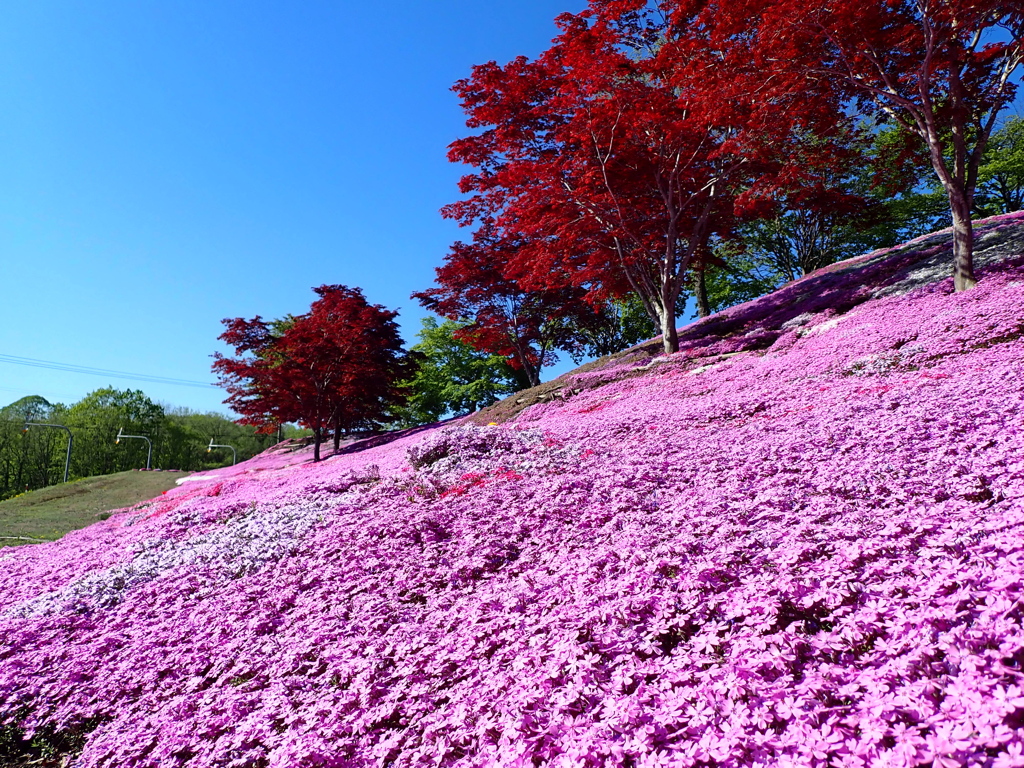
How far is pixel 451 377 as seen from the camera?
152ft

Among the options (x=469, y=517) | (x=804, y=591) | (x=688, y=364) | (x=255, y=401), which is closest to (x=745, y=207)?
(x=688, y=364)

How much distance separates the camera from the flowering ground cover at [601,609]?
7.17 feet

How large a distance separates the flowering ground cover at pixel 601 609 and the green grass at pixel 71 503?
5.98m

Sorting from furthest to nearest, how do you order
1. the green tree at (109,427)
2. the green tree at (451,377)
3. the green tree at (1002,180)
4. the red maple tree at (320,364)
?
the green tree at (109,427)
the green tree at (451,377)
the green tree at (1002,180)
the red maple tree at (320,364)

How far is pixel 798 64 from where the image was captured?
12.1 metres

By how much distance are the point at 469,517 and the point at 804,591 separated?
340 cm

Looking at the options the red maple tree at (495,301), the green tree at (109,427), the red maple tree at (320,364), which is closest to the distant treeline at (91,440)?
the green tree at (109,427)

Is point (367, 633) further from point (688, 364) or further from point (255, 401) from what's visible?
point (255, 401)

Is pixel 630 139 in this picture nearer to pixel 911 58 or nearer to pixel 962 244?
pixel 911 58

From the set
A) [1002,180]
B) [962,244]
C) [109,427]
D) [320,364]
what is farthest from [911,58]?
[109,427]

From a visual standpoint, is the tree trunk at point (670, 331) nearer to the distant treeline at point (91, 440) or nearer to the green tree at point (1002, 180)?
the green tree at point (1002, 180)

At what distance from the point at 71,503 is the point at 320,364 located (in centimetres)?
1157

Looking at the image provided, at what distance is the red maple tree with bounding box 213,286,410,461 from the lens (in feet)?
87.8

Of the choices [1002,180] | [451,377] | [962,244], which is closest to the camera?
[962,244]
